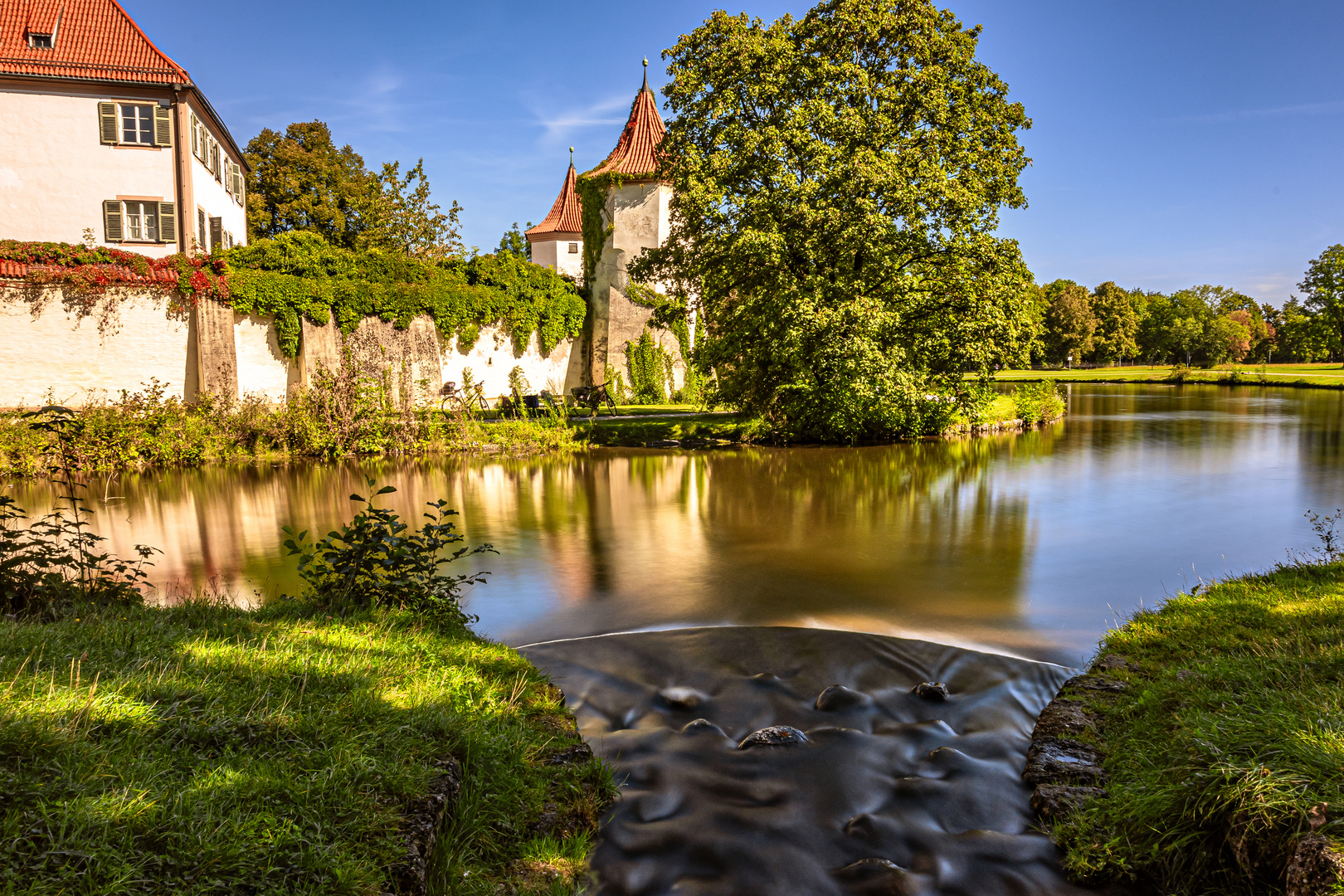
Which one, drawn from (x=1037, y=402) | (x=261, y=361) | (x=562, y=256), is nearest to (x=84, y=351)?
(x=261, y=361)

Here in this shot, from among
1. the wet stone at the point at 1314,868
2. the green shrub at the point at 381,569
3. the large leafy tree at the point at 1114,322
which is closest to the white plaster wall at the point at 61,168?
the green shrub at the point at 381,569

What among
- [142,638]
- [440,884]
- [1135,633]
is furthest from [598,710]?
[1135,633]

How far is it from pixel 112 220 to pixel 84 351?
642cm

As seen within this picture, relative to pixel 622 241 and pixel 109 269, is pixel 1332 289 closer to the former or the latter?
pixel 622 241

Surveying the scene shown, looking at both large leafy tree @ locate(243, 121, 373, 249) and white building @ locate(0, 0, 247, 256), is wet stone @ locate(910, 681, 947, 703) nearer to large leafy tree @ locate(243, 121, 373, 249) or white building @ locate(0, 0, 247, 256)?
white building @ locate(0, 0, 247, 256)

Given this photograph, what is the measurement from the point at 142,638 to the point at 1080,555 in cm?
945

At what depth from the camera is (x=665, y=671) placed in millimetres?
5988

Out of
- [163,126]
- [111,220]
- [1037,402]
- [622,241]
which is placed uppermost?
[163,126]

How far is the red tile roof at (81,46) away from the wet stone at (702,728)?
28.0 metres

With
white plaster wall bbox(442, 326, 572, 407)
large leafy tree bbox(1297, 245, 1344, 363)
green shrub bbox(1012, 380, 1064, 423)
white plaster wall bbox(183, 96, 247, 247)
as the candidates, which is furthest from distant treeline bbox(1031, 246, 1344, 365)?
white plaster wall bbox(183, 96, 247, 247)

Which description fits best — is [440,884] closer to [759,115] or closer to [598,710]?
[598,710]

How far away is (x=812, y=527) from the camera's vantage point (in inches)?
447

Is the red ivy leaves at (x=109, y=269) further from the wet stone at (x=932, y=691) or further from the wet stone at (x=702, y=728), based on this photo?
the wet stone at (x=932, y=691)

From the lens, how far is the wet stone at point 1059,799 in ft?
12.8
